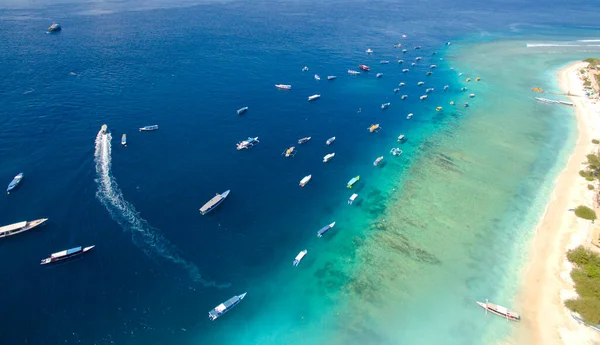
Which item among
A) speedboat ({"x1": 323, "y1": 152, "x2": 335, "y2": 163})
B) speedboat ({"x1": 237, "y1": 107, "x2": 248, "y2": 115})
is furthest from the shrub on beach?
speedboat ({"x1": 237, "y1": 107, "x2": 248, "y2": 115})

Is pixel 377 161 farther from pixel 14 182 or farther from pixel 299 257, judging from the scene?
pixel 14 182

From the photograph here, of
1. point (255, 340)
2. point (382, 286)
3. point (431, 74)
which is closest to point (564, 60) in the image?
point (431, 74)

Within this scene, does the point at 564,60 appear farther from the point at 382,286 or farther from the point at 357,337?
the point at 357,337

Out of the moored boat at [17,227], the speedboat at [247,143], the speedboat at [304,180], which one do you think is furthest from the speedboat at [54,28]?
the speedboat at [304,180]

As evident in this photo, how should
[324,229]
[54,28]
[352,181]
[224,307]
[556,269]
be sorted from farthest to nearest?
[54,28] < [352,181] < [324,229] < [556,269] < [224,307]

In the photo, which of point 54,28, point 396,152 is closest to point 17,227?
point 396,152

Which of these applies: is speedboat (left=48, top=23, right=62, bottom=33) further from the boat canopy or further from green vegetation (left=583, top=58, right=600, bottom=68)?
green vegetation (left=583, top=58, right=600, bottom=68)

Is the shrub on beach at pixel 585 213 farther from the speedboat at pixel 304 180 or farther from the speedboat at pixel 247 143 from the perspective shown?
the speedboat at pixel 247 143
